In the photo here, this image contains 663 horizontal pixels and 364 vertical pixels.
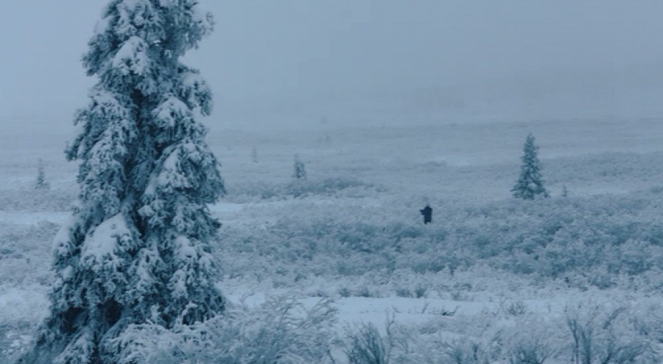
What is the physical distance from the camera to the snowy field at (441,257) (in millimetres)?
7773

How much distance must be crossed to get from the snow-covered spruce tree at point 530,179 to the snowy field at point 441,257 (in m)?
3.02

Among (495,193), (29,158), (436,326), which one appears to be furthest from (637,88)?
(436,326)

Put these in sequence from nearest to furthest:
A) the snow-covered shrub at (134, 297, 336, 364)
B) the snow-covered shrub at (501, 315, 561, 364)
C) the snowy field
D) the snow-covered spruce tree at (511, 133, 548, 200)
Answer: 1. the snow-covered shrub at (134, 297, 336, 364)
2. the snow-covered shrub at (501, 315, 561, 364)
3. the snowy field
4. the snow-covered spruce tree at (511, 133, 548, 200)

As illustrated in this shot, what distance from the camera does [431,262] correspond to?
16.3 meters

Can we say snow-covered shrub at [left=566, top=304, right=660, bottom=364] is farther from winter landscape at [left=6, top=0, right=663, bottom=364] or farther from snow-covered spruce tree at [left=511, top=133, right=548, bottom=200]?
snow-covered spruce tree at [left=511, top=133, right=548, bottom=200]

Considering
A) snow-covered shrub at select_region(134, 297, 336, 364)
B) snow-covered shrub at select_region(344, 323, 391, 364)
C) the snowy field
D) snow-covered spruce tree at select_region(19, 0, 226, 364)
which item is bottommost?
the snowy field

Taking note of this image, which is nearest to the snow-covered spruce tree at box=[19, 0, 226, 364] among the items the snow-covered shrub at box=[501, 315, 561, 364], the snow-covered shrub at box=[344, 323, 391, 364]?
the snow-covered shrub at box=[344, 323, 391, 364]

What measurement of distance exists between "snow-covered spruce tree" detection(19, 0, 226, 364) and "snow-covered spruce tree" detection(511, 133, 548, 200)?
2408 centimetres

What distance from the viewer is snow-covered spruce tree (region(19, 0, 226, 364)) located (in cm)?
713

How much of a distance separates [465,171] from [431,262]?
99.0 ft

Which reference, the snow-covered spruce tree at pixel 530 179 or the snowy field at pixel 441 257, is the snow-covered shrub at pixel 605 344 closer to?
the snowy field at pixel 441 257

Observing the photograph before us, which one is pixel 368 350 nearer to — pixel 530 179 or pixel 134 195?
pixel 134 195

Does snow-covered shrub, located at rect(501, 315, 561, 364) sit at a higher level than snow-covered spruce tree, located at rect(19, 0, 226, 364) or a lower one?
lower

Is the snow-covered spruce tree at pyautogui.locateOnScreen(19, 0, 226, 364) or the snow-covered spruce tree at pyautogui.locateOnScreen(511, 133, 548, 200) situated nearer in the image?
the snow-covered spruce tree at pyautogui.locateOnScreen(19, 0, 226, 364)
